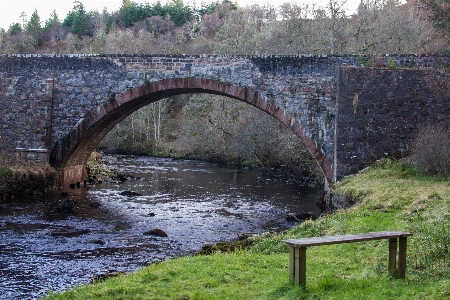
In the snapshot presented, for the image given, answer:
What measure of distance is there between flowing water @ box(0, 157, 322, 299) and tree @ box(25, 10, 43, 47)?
5411 centimetres

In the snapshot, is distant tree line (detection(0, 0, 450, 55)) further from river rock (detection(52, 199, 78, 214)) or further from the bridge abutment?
the bridge abutment

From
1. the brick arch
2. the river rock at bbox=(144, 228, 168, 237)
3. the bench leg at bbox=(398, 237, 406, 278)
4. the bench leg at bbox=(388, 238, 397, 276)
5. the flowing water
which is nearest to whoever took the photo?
the bench leg at bbox=(398, 237, 406, 278)

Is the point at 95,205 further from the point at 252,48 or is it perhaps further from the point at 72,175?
the point at 252,48

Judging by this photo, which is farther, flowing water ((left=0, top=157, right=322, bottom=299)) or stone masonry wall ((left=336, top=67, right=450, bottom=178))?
stone masonry wall ((left=336, top=67, right=450, bottom=178))

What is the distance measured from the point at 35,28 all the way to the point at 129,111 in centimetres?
5960

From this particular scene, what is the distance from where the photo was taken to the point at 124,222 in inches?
618

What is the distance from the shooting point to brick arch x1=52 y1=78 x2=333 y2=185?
18.0 meters

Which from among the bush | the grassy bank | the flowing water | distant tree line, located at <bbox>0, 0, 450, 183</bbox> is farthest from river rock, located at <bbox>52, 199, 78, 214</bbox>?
distant tree line, located at <bbox>0, 0, 450, 183</bbox>

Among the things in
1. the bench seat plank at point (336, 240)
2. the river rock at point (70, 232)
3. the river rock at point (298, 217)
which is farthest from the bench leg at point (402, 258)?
the river rock at point (298, 217)

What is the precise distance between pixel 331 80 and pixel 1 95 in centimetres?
1315

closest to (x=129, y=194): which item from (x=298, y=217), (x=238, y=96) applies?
(x=238, y=96)

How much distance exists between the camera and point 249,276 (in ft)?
23.9

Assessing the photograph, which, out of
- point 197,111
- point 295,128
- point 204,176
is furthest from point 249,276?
point 197,111

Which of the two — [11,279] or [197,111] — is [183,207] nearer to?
[11,279]
